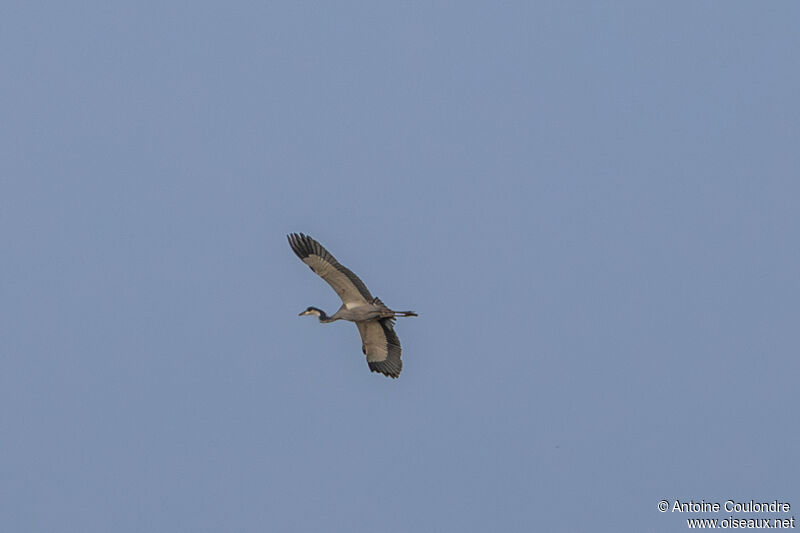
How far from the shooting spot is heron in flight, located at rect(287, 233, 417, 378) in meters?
76.9

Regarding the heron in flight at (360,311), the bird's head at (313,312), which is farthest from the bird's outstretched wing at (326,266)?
the bird's head at (313,312)

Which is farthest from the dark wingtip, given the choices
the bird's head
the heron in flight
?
the bird's head

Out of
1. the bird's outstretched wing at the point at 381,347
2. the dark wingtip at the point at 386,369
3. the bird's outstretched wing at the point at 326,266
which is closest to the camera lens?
the bird's outstretched wing at the point at 326,266

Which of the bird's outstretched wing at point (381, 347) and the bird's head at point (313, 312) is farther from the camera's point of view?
the bird's head at point (313, 312)

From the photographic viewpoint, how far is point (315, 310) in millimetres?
79250

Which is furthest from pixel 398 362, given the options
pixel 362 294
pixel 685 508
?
pixel 685 508

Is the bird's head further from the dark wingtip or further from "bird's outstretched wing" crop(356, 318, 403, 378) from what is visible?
the dark wingtip

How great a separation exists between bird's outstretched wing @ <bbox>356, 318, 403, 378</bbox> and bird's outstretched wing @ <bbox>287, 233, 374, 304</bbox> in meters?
1.31

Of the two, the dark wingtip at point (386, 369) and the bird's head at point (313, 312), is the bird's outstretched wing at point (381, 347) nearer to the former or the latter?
the dark wingtip at point (386, 369)

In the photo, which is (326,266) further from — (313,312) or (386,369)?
(386,369)

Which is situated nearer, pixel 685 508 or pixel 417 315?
pixel 417 315

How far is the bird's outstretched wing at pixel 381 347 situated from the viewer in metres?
78.6

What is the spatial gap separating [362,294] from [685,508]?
1301cm

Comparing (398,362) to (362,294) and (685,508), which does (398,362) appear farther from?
(685,508)
